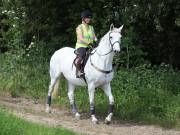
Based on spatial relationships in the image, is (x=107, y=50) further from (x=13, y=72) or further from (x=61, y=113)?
(x=13, y=72)

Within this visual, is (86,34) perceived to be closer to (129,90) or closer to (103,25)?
(129,90)

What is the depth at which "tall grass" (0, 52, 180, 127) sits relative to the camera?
563 inches

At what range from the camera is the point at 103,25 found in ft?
63.0

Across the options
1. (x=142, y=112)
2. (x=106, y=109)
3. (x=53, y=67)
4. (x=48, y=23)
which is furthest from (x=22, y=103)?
(x=48, y=23)

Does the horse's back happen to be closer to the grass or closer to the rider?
the rider

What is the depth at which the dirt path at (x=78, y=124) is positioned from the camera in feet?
41.4

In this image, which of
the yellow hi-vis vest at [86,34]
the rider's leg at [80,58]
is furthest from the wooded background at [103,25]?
the rider's leg at [80,58]

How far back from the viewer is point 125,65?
61.9 ft

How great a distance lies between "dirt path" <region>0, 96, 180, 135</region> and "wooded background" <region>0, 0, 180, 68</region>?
13.2ft

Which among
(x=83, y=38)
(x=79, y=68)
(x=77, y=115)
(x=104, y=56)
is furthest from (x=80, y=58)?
(x=77, y=115)

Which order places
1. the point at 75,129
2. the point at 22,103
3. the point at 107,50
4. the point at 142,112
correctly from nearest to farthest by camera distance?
1. the point at 75,129
2. the point at 107,50
3. the point at 142,112
4. the point at 22,103

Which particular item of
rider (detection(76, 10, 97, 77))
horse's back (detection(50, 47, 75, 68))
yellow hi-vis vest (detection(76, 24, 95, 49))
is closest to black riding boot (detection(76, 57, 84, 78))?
rider (detection(76, 10, 97, 77))

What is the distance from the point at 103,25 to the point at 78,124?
21.5 feet

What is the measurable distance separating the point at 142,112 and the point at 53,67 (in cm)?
281
